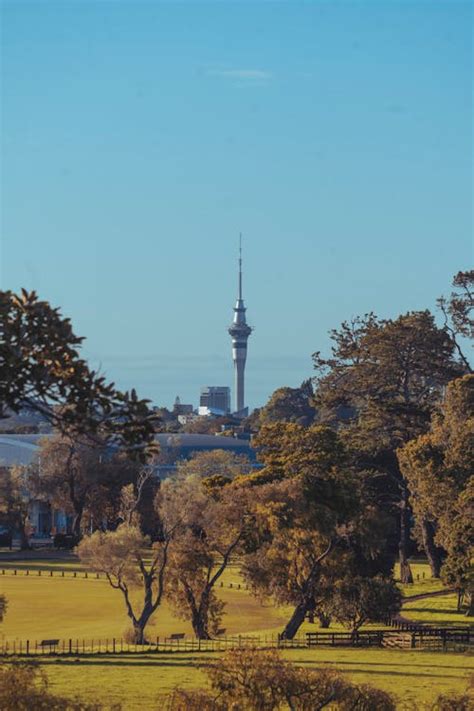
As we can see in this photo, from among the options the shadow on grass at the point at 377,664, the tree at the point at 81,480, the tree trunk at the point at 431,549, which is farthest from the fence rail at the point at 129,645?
the tree at the point at 81,480

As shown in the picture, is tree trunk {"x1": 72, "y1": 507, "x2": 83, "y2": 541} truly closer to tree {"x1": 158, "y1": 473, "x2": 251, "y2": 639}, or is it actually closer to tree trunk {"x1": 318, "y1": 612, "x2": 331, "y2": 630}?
tree trunk {"x1": 318, "y1": 612, "x2": 331, "y2": 630}

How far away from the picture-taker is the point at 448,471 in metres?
79.4

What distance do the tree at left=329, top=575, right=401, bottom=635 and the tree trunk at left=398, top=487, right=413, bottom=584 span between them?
73.3ft

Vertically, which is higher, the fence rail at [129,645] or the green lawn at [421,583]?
the green lawn at [421,583]

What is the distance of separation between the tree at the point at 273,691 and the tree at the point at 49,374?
1703 cm

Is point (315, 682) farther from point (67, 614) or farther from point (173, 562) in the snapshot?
point (67, 614)

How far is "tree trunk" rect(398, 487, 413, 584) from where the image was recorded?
3563 inches

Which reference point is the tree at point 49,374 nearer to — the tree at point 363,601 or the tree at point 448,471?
the tree at point 363,601

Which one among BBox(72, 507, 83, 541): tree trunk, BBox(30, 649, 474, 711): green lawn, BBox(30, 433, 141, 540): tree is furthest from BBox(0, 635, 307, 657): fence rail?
BBox(72, 507, 83, 541): tree trunk

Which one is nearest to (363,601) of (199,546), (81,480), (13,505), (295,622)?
(295,622)

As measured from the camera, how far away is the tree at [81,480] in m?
121

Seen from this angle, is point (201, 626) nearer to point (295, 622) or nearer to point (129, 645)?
point (295, 622)

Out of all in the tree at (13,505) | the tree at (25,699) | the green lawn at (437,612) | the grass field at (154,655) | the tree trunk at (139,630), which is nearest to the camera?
the tree at (25,699)

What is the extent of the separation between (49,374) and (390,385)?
83955 mm
